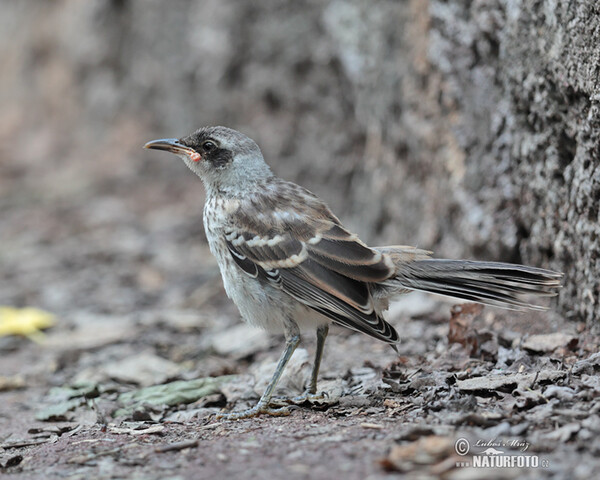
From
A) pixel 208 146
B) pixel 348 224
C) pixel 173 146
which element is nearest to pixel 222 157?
pixel 208 146

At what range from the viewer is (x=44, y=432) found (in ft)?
16.1

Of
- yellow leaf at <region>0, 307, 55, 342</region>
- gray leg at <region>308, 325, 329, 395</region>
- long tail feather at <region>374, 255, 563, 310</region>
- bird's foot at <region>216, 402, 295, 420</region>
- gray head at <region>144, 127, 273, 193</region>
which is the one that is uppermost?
gray head at <region>144, 127, 273, 193</region>

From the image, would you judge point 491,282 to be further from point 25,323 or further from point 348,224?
point 25,323

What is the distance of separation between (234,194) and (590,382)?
2751 mm

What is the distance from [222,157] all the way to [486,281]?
2.21 metres

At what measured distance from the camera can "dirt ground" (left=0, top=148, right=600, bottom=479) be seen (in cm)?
331

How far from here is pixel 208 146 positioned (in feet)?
18.4

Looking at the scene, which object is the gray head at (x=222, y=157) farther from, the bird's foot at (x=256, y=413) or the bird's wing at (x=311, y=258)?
the bird's foot at (x=256, y=413)

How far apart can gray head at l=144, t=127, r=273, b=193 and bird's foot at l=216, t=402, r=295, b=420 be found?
1644 mm

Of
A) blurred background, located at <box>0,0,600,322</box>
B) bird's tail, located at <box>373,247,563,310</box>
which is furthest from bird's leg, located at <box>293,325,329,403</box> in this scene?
blurred background, located at <box>0,0,600,322</box>

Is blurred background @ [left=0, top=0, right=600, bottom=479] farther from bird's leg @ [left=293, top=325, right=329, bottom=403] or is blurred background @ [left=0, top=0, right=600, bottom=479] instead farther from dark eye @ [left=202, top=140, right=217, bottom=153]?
dark eye @ [left=202, top=140, right=217, bottom=153]

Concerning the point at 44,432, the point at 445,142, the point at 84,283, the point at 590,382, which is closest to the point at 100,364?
the point at 44,432

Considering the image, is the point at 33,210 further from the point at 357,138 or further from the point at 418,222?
the point at 418,222

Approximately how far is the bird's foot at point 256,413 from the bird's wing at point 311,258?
67cm
